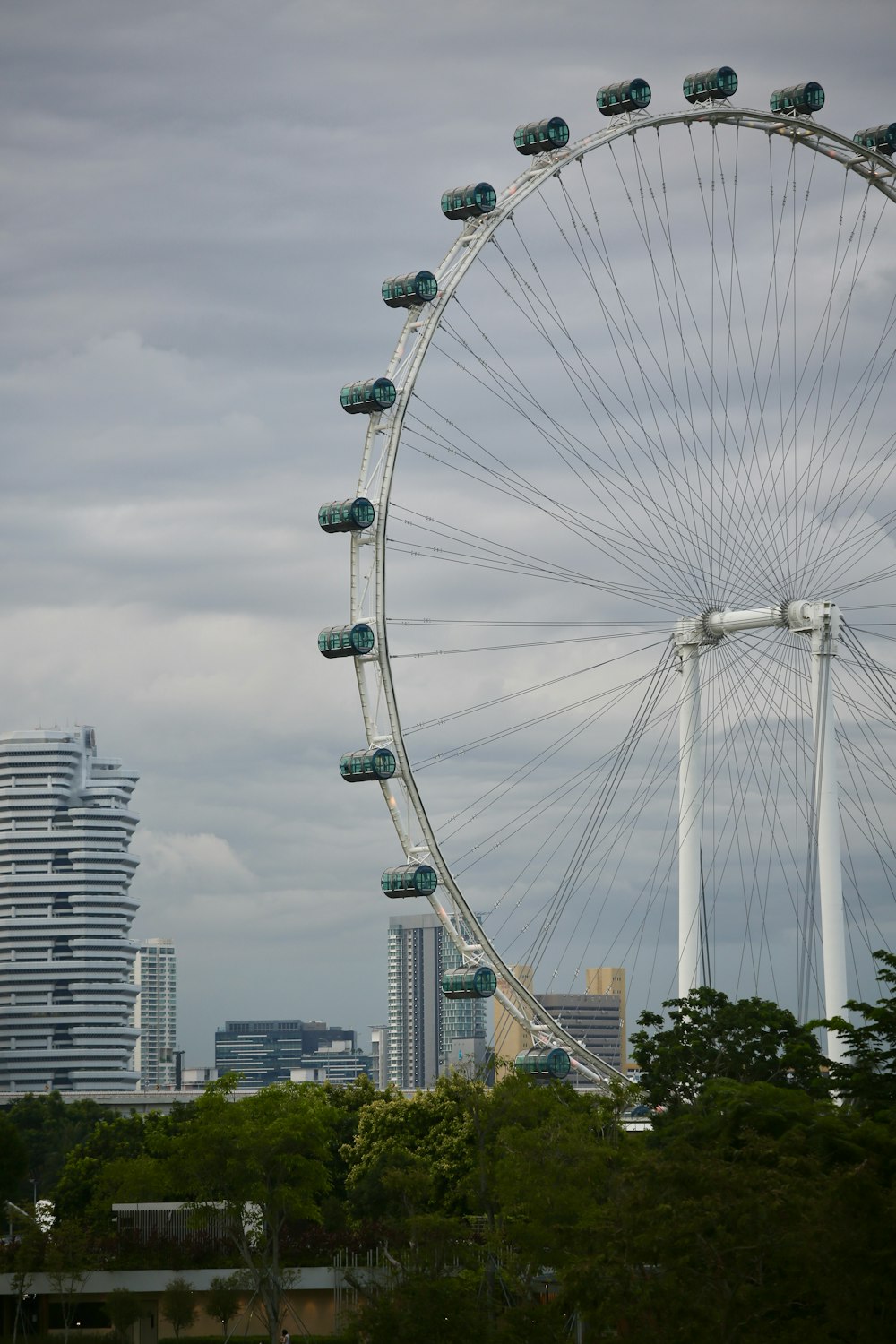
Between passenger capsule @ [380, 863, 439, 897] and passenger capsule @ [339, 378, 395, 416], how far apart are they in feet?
40.4

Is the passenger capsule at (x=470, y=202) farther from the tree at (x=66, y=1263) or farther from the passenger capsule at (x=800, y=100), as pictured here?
the tree at (x=66, y=1263)

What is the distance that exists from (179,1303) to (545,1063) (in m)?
12.7

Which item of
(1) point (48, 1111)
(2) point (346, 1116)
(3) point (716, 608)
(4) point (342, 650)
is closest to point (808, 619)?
(3) point (716, 608)

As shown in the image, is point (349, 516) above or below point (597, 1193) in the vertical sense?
above

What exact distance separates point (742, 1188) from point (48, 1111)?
114 metres

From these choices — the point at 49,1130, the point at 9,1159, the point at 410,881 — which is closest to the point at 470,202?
the point at 410,881

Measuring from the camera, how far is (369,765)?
52125 mm

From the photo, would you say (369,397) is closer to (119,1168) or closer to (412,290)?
(412,290)

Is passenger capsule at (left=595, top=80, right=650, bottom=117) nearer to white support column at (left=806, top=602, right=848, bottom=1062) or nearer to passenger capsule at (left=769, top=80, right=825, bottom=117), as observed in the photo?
passenger capsule at (left=769, top=80, right=825, bottom=117)

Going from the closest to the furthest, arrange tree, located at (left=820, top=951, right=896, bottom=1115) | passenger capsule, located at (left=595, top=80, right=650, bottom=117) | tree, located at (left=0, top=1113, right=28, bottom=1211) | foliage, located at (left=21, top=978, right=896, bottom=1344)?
foliage, located at (left=21, top=978, right=896, bottom=1344) < tree, located at (left=820, top=951, right=896, bottom=1115) < passenger capsule, located at (left=595, top=80, right=650, bottom=117) < tree, located at (left=0, top=1113, right=28, bottom=1211)

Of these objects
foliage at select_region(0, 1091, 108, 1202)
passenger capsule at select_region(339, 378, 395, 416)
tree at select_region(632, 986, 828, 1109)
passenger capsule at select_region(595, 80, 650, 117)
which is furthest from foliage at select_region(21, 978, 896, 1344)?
foliage at select_region(0, 1091, 108, 1202)

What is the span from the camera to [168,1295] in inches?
2222

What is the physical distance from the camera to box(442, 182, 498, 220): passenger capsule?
176 feet

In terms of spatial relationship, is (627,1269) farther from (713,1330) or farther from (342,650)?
(342,650)
